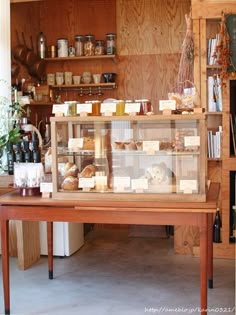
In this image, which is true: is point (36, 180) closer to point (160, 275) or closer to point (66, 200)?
point (66, 200)

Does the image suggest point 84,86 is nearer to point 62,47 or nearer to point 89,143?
point 62,47

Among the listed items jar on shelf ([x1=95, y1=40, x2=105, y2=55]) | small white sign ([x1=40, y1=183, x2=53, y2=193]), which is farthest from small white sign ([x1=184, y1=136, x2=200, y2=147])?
jar on shelf ([x1=95, y1=40, x2=105, y2=55])

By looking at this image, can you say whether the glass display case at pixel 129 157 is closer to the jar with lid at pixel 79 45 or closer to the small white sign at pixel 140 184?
the small white sign at pixel 140 184

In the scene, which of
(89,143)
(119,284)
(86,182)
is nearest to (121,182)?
(86,182)

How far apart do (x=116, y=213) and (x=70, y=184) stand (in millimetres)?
378

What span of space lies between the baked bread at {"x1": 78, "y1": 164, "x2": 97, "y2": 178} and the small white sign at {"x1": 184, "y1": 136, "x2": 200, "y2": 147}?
62cm

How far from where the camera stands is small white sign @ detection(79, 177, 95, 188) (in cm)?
305

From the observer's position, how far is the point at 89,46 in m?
5.94

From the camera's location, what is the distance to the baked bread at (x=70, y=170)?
3115 mm

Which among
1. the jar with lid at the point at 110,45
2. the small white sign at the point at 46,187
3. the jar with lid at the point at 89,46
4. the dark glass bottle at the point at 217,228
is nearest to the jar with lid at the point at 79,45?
the jar with lid at the point at 89,46

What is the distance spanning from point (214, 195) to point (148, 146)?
21.7 inches

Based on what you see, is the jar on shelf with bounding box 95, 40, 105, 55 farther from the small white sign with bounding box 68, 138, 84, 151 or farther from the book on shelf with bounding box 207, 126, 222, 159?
the small white sign with bounding box 68, 138, 84, 151

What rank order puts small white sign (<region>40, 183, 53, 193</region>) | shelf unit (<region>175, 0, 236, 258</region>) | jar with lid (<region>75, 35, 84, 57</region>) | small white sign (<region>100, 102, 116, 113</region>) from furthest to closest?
jar with lid (<region>75, 35, 84, 57</region>)
shelf unit (<region>175, 0, 236, 258</region>)
small white sign (<region>40, 183, 53, 193</region>)
small white sign (<region>100, 102, 116, 113</region>)

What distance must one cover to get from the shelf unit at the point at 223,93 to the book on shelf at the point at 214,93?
0.04 metres
